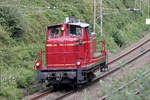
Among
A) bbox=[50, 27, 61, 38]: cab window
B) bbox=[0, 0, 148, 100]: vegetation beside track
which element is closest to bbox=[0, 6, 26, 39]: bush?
bbox=[0, 0, 148, 100]: vegetation beside track

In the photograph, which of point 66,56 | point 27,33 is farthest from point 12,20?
point 66,56

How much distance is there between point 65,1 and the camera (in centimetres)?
2777

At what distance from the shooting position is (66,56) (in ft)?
42.7

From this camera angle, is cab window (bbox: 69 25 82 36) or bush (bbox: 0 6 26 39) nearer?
A: cab window (bbox: 69 25 82 36)

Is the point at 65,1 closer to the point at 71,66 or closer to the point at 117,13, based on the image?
the point at 117,13

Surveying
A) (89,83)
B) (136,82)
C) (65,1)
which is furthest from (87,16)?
(136,82)

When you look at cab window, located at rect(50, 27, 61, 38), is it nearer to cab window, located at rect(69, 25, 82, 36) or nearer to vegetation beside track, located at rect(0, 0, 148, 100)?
cab window, located at rect(69, 25, 82, 36)

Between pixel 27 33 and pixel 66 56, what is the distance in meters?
5.66

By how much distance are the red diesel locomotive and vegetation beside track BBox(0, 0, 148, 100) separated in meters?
1.33

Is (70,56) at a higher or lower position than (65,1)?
lower

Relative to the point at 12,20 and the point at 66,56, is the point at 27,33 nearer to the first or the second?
the point at 12,20

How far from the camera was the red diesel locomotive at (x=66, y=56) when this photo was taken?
502 inches

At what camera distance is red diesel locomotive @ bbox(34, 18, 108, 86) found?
12.7 m

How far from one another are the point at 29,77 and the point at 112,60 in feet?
27.9
